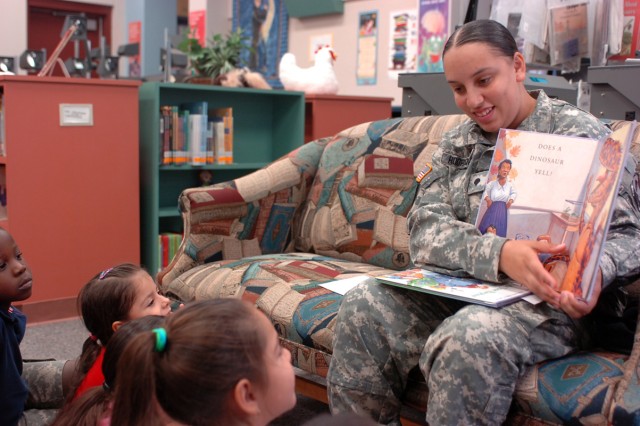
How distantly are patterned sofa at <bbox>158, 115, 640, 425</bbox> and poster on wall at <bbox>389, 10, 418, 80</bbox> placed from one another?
255 centimetres

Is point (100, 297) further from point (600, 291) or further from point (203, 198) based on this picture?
point (600, 291)

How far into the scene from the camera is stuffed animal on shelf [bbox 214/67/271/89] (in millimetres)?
3906

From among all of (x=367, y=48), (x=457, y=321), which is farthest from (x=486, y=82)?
(x=367, y=48)

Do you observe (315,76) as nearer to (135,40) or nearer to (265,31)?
(265,31)

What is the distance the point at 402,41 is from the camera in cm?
516

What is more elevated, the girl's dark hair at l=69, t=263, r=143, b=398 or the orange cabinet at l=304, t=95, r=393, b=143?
the orange cabinet at l=304, t=95, r=393, b=143

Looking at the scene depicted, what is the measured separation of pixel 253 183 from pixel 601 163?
1.40 metres

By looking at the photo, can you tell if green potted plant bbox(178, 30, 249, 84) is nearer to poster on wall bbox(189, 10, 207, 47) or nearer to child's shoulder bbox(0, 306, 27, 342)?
child's shoulder bbox(0, 306, 27, 342)

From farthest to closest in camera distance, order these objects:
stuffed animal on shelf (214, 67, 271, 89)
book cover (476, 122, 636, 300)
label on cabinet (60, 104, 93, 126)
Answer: stuffed animal on shelf (214, 67, 271, 89) < label on cabinet (60, 104, 93, 126) < book cover (476, 122, 636, 300)

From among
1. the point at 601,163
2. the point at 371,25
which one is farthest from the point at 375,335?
the point at 371,25

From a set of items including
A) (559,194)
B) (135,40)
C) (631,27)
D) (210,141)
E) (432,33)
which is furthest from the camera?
(135,40)

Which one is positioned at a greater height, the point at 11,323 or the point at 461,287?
the point at 461,287

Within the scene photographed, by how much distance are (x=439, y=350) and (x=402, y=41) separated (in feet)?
13.2

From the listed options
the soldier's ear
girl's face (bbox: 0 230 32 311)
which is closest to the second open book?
the soldier's ear
